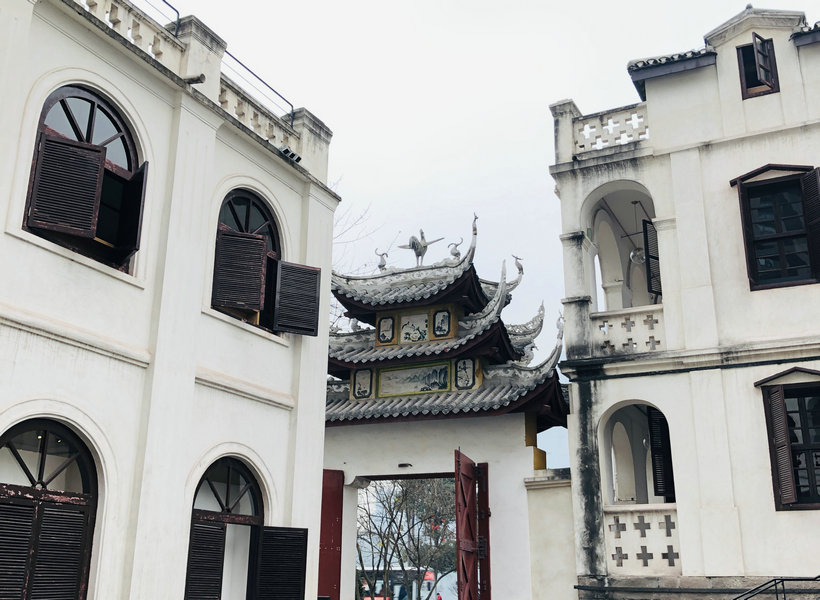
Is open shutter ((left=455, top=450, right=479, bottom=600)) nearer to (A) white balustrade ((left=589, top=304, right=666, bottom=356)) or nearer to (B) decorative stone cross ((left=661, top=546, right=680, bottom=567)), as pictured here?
(A) white balustrade ((left=589, top=304, right=666, bottom=356))

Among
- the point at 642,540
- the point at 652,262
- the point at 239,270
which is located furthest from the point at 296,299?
the point at 652,262

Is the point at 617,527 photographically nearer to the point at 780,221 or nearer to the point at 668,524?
the point at 668,524

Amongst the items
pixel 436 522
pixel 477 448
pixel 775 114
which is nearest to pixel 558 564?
pixel 477 448

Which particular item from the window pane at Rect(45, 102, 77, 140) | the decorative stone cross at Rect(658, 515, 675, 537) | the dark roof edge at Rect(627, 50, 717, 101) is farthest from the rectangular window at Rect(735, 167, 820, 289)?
the window pane at Rect(45, 102, 77, 140)

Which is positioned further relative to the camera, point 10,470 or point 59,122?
point 59,122

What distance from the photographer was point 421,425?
16125mm

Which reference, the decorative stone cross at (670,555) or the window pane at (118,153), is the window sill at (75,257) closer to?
the window pane at (118,153)

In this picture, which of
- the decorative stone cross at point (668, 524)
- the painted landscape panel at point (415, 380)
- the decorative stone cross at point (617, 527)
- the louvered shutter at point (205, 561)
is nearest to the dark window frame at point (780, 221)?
the decorative stone cross at point (668, 524)

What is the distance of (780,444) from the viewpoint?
451 inches

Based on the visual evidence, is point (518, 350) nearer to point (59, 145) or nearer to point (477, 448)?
point (477, 448)

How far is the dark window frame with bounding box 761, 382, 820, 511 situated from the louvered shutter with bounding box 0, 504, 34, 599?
29.8ft

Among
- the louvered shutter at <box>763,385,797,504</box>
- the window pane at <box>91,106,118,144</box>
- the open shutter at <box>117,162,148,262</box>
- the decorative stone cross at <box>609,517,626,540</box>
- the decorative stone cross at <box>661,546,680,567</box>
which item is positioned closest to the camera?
the open shutter at <box>117,162,148,262</box>

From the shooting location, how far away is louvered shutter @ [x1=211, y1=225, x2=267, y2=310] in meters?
10.3

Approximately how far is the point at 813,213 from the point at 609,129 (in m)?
3.55
